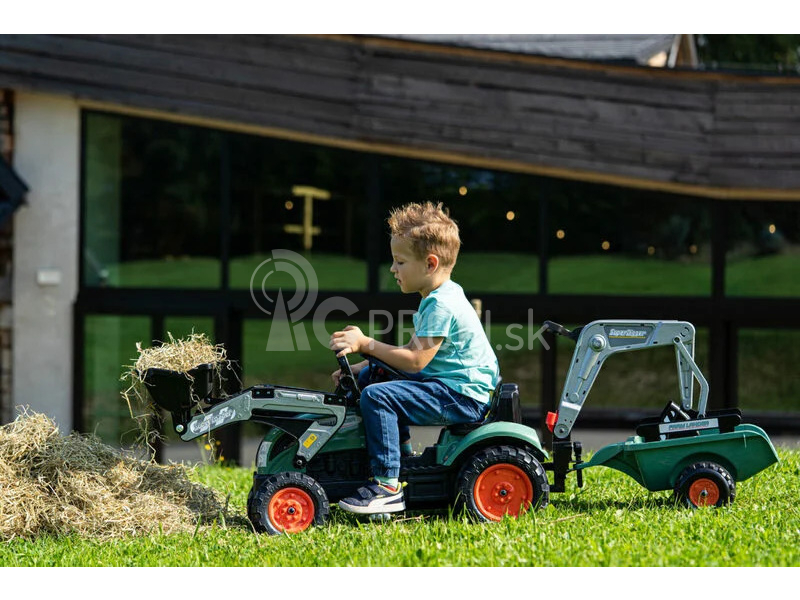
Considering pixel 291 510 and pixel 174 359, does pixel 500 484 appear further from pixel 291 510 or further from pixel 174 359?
pixel 174 359

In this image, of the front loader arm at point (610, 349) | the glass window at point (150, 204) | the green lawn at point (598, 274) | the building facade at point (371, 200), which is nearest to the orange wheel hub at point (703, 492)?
the front loader arm at point (610, 349)

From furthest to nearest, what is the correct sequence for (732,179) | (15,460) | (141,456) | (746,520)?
(732,179)
(141,456)
(15,460)
(746,520)

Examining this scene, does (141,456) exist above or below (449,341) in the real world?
below

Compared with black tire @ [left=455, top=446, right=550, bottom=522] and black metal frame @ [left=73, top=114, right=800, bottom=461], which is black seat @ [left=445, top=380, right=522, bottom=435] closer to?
black tire @ [left=455, top=446, right=550, bottom=522]

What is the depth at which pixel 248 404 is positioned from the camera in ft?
17.7

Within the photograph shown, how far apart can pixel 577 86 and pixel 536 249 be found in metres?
1.83

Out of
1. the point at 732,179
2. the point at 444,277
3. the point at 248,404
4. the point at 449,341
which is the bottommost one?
the point at 248,404

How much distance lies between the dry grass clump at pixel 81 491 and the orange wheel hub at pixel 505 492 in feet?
5.34

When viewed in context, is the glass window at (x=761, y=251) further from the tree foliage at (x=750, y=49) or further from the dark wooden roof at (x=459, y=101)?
the tree foliage at (x=750, y=49)

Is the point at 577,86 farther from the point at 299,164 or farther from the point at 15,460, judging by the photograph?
the point at 15,460

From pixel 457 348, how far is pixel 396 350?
1.17ft

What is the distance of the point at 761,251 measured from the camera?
1106 cm

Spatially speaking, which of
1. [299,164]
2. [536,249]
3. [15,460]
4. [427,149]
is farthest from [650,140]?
[15,460]

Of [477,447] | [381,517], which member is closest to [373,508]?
[381,517]
